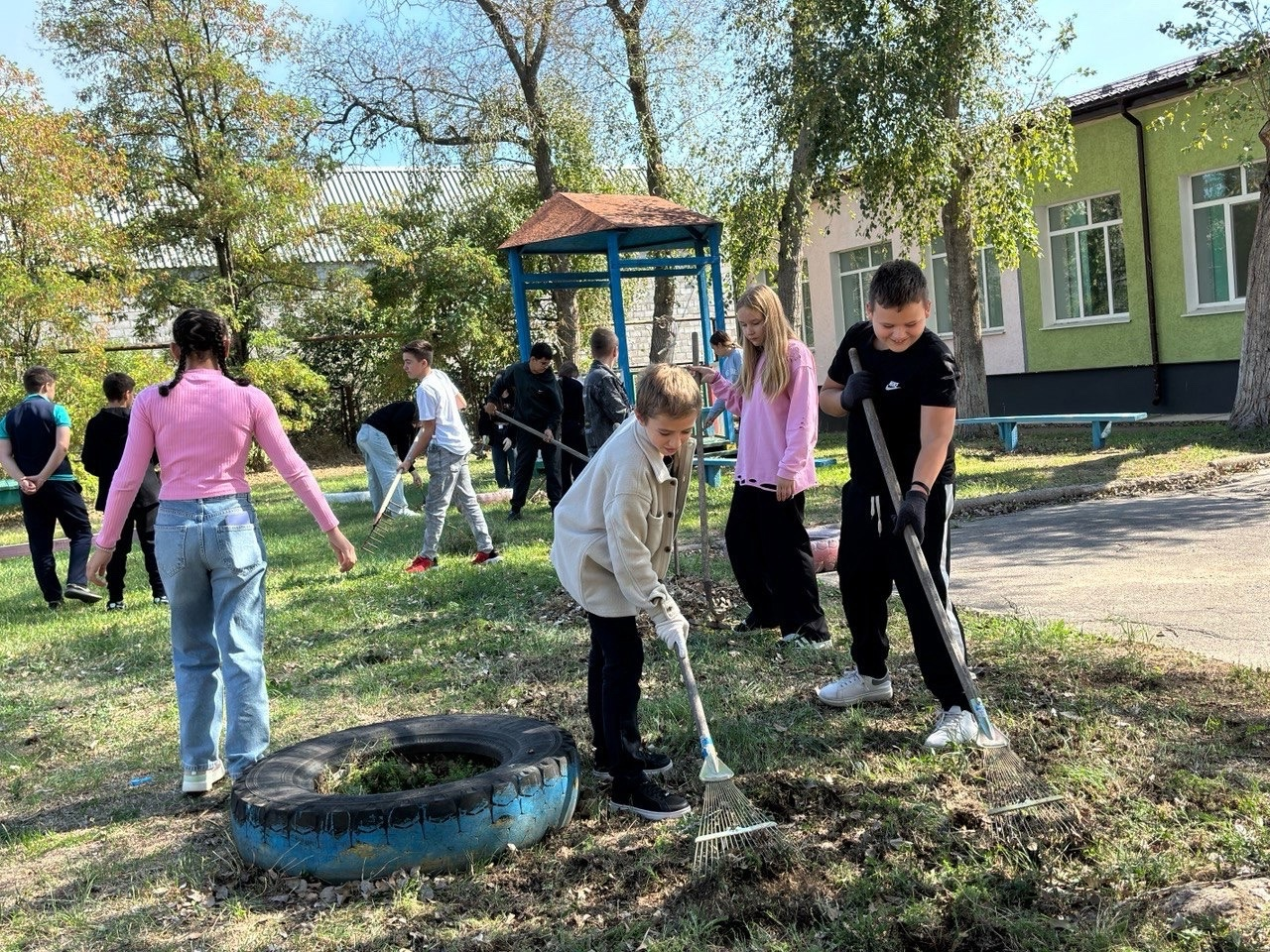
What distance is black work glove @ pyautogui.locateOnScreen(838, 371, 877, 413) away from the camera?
425 cm

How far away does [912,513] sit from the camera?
4047 mm

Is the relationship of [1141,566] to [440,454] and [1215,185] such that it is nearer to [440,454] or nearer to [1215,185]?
[440,454]

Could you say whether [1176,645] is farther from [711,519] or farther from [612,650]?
[711,519]

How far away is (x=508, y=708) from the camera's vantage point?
534cm

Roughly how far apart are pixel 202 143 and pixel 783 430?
796 inches

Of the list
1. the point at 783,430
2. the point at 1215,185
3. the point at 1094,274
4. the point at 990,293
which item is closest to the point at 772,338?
the point at 783,430

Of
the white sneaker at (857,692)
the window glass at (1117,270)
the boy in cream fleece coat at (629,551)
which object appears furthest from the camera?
the window glass at (1117,270)

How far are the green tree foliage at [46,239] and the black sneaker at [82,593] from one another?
906cm

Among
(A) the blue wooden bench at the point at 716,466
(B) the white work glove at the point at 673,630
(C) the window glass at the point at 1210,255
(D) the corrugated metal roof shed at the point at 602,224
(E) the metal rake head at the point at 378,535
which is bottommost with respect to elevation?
(E) the metal rake head at the point at 378,535

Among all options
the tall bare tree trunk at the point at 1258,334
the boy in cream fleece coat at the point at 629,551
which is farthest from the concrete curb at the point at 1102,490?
the boy in cream fleece coat at the point at 629,551

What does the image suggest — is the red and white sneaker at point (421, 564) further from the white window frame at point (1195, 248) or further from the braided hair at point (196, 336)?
the white window frame at point (1195, 248)

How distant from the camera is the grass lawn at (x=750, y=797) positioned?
3.09 meters

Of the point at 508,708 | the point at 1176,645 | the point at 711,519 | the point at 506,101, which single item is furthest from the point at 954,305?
the point at 508,708

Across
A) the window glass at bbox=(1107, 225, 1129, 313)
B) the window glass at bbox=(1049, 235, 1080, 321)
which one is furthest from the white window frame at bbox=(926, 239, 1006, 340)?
the window glass at bbox=(1107, 225, 1129, 313)
